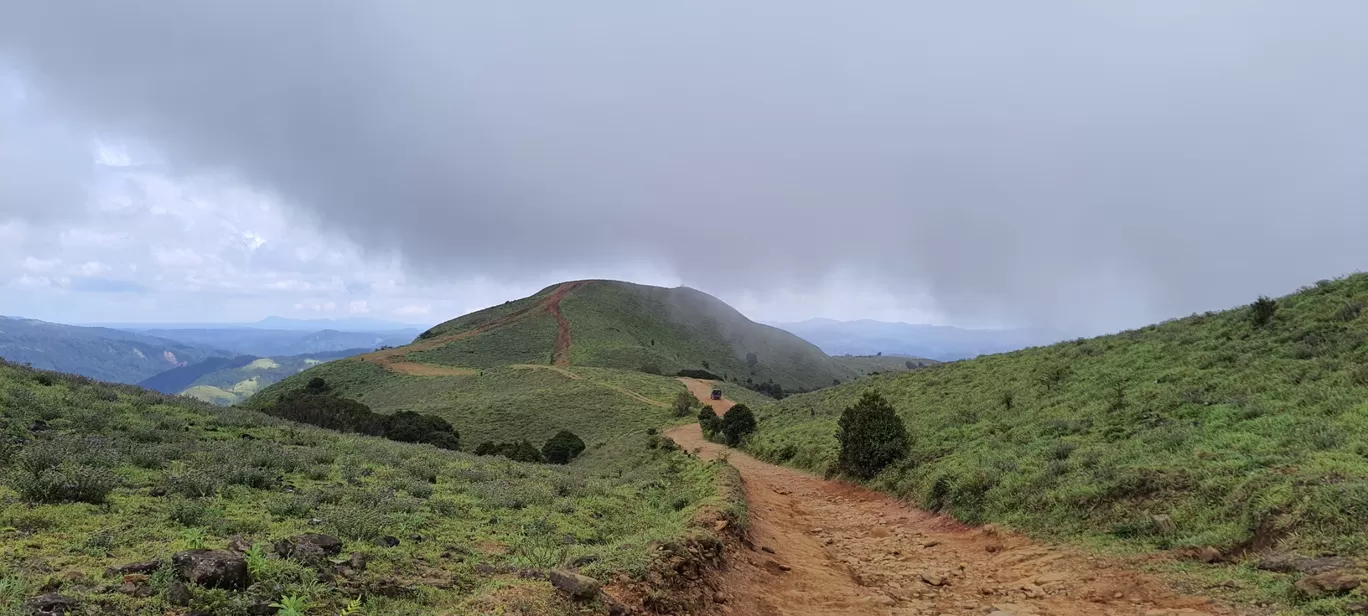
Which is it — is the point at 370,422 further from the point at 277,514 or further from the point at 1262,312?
the point at 1262,312

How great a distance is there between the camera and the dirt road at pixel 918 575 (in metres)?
7.56

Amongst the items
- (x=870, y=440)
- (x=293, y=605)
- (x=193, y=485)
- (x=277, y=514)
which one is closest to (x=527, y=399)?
(x=870, y=440)

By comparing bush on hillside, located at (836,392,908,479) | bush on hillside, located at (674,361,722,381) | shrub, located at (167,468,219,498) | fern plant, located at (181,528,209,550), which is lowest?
shrub, located at (167,468,219,498)

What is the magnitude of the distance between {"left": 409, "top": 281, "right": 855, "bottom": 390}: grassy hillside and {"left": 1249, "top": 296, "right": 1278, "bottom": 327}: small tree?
205ft

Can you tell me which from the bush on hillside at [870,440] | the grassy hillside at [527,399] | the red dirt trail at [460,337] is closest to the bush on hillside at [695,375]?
the grassy hillside at [527,399]

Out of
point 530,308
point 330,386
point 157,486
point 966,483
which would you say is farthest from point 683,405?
point 530,308

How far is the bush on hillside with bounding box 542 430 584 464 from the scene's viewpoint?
110 feet

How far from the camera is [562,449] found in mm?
34531

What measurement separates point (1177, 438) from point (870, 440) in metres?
7.55

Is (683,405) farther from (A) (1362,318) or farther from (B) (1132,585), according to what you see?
(B) (1132,585)

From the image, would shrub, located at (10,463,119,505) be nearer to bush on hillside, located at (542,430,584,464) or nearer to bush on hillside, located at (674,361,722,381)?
bush on hillside, located at (542,430,584,464)

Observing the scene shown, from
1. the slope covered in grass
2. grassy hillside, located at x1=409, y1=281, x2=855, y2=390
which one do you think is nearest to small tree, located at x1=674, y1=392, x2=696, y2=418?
the slope covered in grass

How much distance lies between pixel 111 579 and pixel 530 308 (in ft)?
351

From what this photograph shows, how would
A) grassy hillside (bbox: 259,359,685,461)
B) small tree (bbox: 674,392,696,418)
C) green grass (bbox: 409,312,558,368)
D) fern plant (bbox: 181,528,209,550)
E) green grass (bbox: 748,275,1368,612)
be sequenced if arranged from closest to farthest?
fern plant (bbox: 181,528,209,550), green grass (bbox: 748,275,1368,612), grassy hillside (bbox: 259,359,685,461), small tree (bbox: 674,392,696,418), green grass (bbox: 409,312,558,368)
